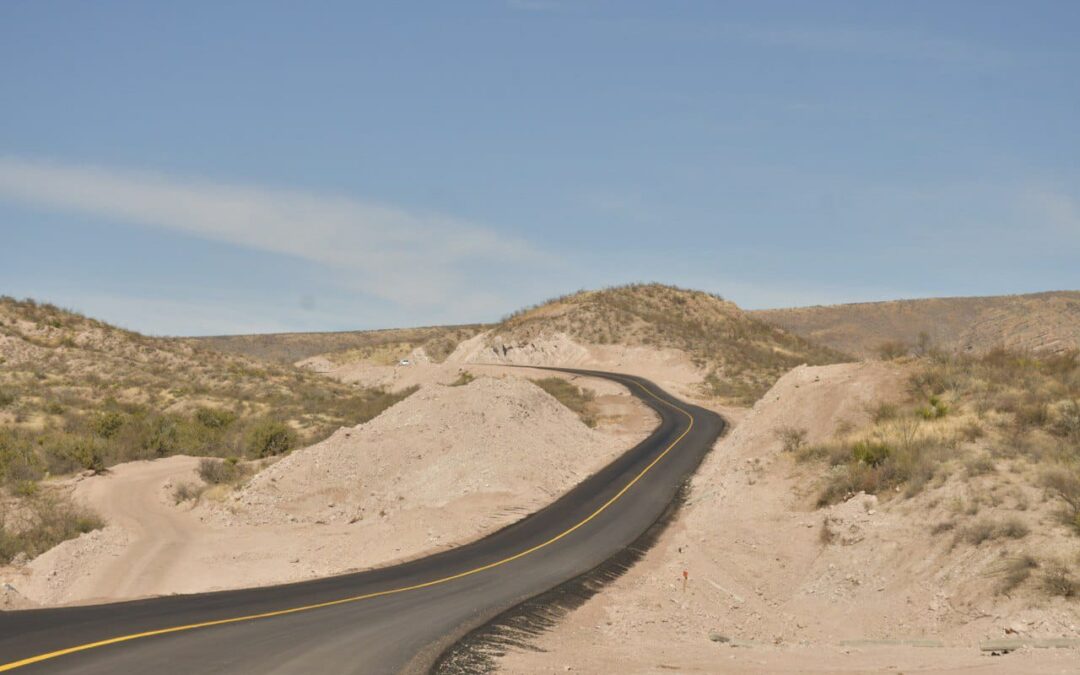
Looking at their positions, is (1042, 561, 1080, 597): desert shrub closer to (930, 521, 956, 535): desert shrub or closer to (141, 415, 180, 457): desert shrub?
(930, 521, 956, 535): desert shrub

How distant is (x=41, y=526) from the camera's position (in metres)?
26.6

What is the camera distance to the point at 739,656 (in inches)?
566

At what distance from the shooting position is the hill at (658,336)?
82.2m

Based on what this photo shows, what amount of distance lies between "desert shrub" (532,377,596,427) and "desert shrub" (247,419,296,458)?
1914 cm

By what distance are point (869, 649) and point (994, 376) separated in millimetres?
19330

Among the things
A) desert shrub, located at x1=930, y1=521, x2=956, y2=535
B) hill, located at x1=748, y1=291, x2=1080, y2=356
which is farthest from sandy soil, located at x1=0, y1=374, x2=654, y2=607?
hill, located at x1=748, y1=291, x2=1080, y2=356

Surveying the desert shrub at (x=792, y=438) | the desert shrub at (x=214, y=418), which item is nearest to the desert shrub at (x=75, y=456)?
the desert shrub at (x=214, y=418)

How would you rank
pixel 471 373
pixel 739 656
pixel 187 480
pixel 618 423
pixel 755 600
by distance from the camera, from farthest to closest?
pixel 471 373
pixel 618 423
pixel 187 480
pixel 755 600
pixel 739 656

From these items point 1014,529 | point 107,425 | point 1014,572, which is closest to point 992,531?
point 1014,529

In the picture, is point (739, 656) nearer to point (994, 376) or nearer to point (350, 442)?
point (994, 376)

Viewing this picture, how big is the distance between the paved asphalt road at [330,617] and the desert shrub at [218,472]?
49.4 feet

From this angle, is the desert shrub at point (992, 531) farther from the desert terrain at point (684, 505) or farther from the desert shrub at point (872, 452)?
the desert shrub at point (872, 452)

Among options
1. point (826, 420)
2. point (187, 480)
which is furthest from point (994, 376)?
point (187, 480)

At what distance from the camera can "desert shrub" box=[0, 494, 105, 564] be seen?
24894 mm
